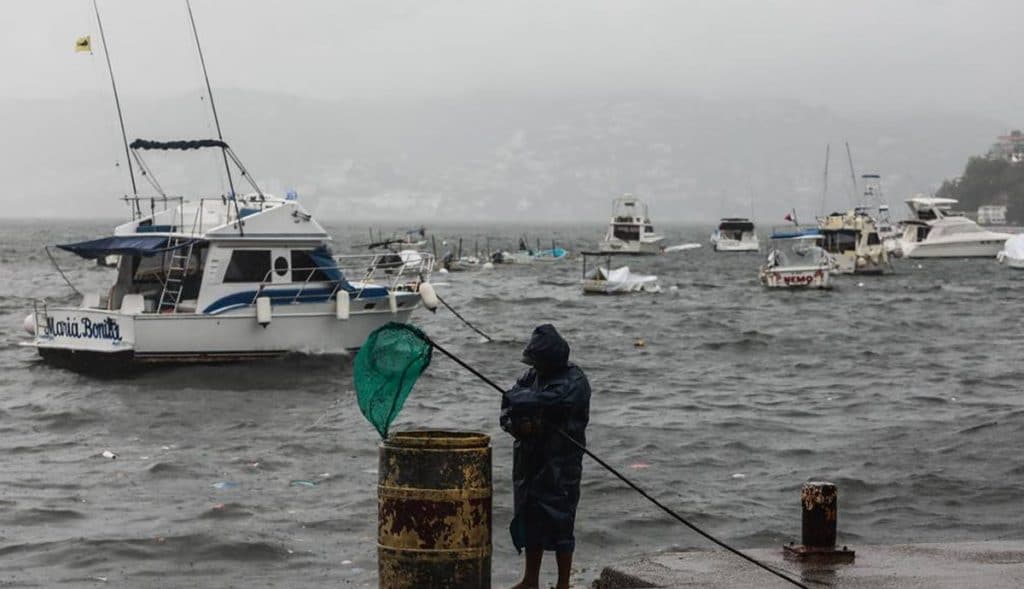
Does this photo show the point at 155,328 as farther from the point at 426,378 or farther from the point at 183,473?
the point at 183,473

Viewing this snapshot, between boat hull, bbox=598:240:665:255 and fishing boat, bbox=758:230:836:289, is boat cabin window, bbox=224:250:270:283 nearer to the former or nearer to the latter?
fishing boat, bbox=758:230:836:289

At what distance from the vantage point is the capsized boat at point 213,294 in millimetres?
30016

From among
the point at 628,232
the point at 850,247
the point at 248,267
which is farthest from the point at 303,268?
the point at 628,232

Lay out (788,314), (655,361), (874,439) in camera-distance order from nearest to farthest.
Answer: (874,439)
(655,361)
(788,314)

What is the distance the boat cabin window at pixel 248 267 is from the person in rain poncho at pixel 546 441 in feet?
66.2

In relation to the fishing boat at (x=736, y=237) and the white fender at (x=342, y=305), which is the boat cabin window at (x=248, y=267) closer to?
the white fender at (x=342, y=305)

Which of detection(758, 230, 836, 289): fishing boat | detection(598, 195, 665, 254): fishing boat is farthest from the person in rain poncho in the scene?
detection(598, 195, 665, 254): fishing boat

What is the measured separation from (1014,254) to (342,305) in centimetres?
7150

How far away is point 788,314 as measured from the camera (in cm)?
5241

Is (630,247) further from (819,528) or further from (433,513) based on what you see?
(433,513)

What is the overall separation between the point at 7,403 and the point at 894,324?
94.0 feet

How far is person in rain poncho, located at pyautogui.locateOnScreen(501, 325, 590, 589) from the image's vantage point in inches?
416

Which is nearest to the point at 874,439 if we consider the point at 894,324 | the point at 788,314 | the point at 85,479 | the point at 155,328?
the point at 85,479

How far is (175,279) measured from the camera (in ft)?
101
